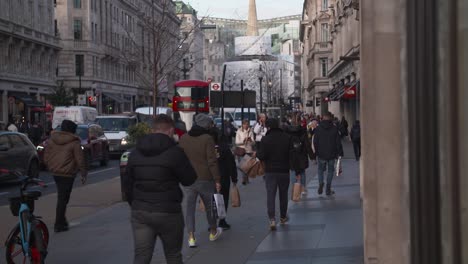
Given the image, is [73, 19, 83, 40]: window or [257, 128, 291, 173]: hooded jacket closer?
[257, 128, 291, 173]: hooded jacket

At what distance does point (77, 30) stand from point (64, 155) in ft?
205

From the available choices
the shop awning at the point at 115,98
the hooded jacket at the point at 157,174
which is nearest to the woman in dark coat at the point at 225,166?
the hooded jacket at the point at 157,174

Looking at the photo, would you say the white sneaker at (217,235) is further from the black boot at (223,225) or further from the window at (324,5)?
the window at (324,5)

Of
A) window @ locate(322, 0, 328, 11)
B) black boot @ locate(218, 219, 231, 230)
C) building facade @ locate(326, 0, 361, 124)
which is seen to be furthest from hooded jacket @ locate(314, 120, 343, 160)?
window @ locate(322, 0, 328, 11)

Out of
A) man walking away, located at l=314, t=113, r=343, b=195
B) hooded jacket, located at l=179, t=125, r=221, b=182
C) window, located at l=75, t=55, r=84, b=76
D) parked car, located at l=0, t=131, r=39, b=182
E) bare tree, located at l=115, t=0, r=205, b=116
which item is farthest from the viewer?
window, located at l=75, t=55, r=84, b=76

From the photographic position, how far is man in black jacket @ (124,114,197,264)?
6.27m

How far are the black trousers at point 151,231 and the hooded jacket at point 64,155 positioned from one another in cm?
503

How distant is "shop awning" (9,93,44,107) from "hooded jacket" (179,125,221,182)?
46250 mm

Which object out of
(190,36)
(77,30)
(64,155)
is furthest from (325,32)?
(64,155)

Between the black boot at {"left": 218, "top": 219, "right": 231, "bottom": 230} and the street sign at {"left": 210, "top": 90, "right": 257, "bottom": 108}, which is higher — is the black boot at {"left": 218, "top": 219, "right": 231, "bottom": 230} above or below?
below

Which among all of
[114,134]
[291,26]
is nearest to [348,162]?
[114,134]

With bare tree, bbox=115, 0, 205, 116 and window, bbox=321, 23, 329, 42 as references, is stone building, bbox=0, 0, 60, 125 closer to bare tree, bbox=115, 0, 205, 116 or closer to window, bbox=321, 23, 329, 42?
bare tree, bbox=115, 0, 205, 116

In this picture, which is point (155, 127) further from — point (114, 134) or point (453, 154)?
point (114, 134)

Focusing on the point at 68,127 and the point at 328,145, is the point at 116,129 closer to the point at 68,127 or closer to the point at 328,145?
the point at 328,145
